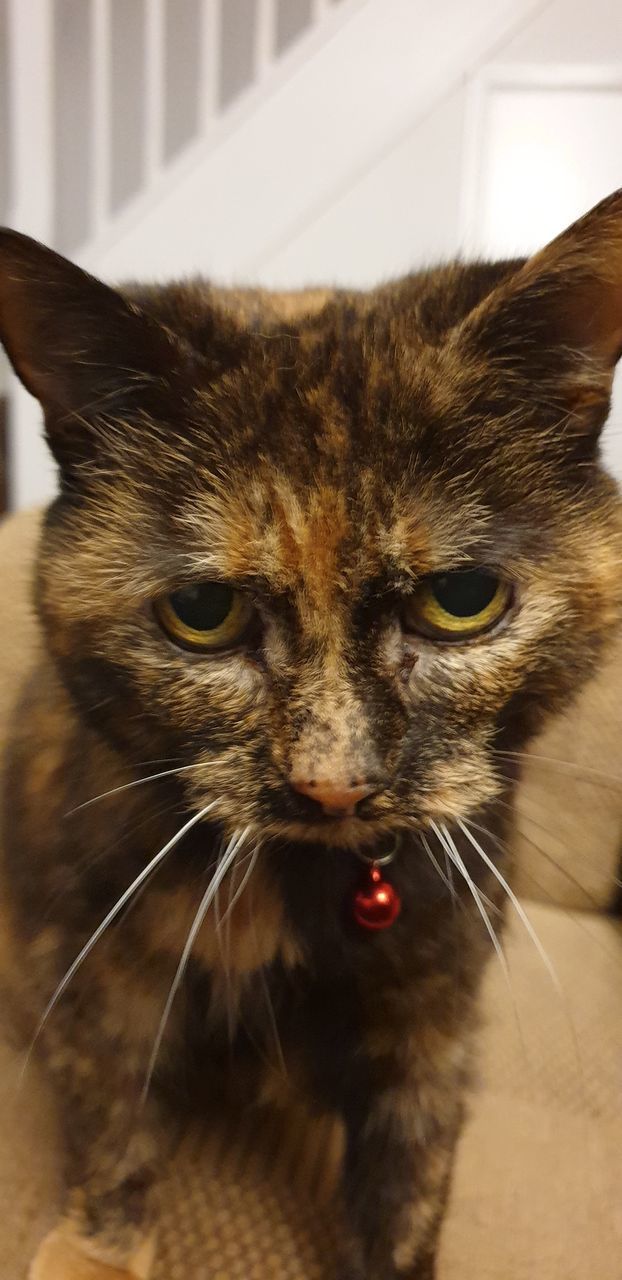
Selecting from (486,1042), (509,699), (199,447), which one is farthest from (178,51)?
(486,1042)

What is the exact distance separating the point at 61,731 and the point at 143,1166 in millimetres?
307

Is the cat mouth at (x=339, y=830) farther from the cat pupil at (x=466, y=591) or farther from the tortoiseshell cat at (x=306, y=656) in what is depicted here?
the cat pupil at (x=466, y=591)

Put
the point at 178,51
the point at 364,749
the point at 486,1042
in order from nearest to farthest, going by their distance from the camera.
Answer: the point at 364,749
the point at 486,1042
the point at 178,51

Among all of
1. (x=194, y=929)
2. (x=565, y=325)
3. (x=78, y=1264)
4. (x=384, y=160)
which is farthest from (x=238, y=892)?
(x=384, y=160)

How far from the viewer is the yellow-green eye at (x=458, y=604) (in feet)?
1.58

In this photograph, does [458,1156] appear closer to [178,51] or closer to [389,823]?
[389,823]

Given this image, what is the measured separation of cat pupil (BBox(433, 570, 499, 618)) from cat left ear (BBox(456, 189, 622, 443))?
103mm

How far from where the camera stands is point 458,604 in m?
0.49

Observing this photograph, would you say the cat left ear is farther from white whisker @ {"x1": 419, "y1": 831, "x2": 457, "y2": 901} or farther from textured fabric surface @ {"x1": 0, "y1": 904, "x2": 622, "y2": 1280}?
textured fabric surface @ {"x1": 0, "y1": 904, "x2": 622, "y2": 1280}

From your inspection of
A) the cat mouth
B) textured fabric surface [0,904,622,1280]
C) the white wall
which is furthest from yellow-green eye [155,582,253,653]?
the white wall

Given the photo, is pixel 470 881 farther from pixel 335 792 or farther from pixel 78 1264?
pixel 78 1264

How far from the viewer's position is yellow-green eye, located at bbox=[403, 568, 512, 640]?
480 mm

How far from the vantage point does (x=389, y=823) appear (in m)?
0.48

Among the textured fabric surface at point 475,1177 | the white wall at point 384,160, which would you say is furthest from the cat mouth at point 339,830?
the white wall at point 384,160
